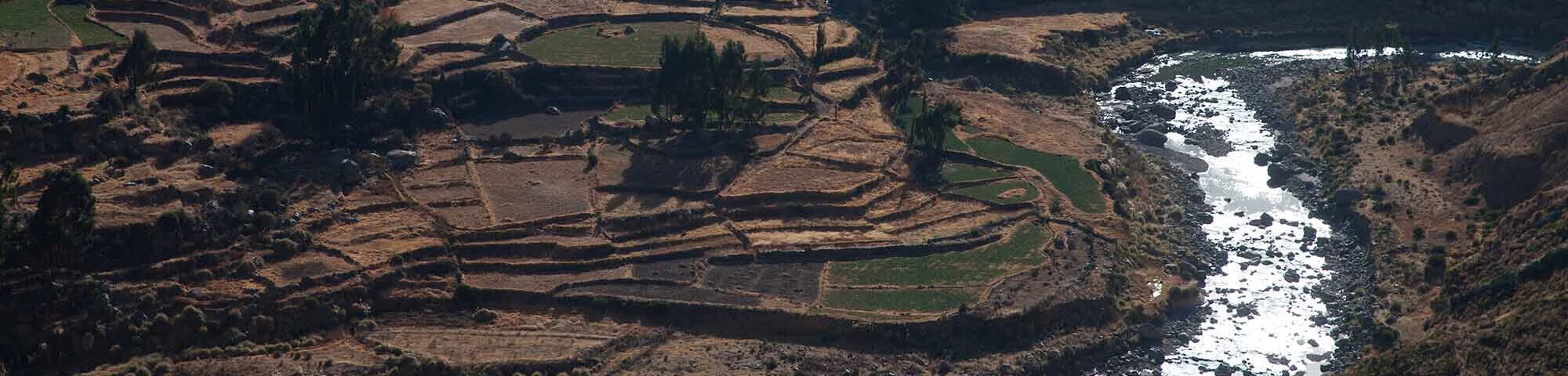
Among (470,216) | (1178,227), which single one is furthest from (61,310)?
(1178,227)

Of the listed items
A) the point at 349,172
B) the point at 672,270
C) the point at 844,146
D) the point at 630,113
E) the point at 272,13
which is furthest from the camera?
the point at 272,13

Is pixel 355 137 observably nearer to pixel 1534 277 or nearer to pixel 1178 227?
pixel 1178 227

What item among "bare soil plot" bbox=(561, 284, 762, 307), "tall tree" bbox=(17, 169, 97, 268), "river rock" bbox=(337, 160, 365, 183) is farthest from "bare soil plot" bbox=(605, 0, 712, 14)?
"tall tree" bbox=(17, 169, 97, 268)

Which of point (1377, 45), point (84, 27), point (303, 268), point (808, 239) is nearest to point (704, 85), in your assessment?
point (808, 239)

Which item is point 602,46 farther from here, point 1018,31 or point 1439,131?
point 1439,131

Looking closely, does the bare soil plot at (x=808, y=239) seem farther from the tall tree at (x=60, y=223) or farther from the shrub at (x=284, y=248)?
the tall tree at (x=60, y=223)

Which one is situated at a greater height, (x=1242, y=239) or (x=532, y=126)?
(x=532, y=126)

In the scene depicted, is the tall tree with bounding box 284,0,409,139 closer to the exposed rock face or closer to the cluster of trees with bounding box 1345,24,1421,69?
the exposed rock face
